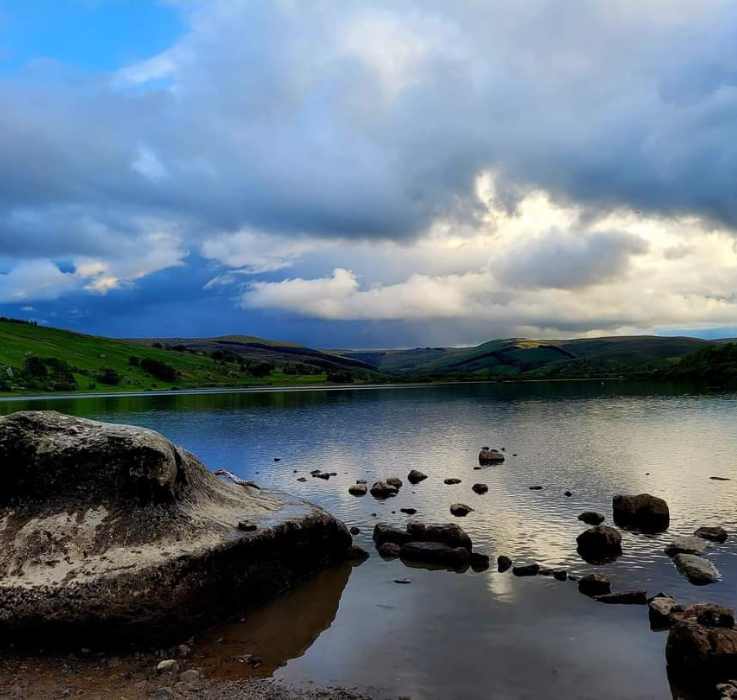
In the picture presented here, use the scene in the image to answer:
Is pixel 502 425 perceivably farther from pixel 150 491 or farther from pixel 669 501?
pixel 150 491

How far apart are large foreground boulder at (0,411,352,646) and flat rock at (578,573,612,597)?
35.1 feet

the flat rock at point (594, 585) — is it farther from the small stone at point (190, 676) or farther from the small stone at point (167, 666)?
the small stone at point (167, 666)

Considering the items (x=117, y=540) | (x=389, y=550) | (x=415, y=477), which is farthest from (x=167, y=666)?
(x=415, y=477)

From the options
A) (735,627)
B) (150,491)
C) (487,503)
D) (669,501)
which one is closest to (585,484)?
(669,501)

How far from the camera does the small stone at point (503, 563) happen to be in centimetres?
2305

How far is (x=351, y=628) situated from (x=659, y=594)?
10858 mm

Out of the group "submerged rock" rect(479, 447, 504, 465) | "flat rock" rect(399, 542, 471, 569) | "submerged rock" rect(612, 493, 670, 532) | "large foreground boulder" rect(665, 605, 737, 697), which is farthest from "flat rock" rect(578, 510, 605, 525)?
"submerged rock" rect(479, 447, 504, 465)

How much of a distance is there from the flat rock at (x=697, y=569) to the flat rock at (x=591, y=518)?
698 centimetres

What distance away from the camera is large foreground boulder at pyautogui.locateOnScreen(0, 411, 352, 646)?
15883 mm

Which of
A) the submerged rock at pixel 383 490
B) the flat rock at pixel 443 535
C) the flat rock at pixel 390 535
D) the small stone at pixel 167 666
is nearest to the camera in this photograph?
the small stone at pixel 167 666

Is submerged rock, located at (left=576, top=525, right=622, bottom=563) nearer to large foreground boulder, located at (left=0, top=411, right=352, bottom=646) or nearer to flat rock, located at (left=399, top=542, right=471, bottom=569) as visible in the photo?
flat rock, located at (left=399, top=542, right=471, bottom=569)

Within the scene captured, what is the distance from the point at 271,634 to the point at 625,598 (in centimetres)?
1205

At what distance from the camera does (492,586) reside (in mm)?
21406

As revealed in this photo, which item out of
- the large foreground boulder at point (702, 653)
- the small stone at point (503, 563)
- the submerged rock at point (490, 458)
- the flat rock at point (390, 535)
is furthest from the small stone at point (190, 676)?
the submerged rock at point (490, 458)
